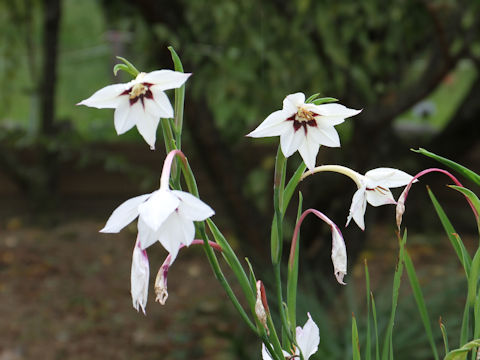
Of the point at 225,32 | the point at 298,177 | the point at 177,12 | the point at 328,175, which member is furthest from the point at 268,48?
the point at 298,177

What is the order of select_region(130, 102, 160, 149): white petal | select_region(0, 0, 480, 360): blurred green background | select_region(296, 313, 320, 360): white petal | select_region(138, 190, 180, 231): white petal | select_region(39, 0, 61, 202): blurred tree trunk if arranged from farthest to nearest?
select_region(39, 0, 61, 202): blurred tree trunk, select_region(0, 0, 480, 360): blurred green background, select_region(296, 313, 320, 360): white petal, select_region(130, 102, 160, 149): white petal, select_region(138, 190, 180, 231): white petal

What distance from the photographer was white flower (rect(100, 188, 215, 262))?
0.51 metres

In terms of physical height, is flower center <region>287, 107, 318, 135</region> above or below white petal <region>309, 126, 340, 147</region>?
above

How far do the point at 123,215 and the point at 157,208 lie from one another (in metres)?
0.04

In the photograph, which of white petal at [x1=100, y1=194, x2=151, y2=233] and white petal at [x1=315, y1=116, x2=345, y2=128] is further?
white petal at [x1=315, y1=116, x2=345, y2=128]

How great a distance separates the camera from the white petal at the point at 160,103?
577mm

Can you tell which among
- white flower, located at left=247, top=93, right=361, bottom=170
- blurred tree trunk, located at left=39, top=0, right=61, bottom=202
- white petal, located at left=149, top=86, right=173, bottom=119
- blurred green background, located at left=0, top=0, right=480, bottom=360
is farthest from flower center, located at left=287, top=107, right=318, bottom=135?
blurred tree trunk, located at left=39, top=0, right=61, bottom=202

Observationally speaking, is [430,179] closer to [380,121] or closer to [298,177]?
[380,121]

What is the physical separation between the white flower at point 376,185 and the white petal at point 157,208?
18 centimetres

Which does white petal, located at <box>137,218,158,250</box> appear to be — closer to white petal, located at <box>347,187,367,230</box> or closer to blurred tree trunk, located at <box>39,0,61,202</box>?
white petal, located at <box>347,187,367,230</box>

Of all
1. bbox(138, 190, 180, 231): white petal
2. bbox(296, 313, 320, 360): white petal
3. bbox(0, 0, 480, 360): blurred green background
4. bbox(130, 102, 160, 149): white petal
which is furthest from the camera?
bbox(0, 0, 480, 360): blurred green background

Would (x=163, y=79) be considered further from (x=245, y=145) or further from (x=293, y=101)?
(x=245, y=145)

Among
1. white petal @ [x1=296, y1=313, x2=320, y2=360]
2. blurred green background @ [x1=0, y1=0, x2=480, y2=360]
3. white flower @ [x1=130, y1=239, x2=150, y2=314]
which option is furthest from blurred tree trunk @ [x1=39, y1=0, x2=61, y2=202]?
white flower @ [x1=130, y1=239, x2=150, y2=314]

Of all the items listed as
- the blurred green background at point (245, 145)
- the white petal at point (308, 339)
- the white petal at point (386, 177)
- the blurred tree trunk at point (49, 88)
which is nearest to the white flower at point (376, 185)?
the white petal at point (386, 177)
